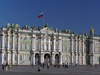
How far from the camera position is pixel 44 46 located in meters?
88.8

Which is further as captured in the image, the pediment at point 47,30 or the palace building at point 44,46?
the pediment at point 47,30

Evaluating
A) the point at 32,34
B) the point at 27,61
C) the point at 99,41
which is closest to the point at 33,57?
the point at 27,61

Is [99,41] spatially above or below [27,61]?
above

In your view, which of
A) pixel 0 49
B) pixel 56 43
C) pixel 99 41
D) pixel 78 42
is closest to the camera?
pixel 0 49

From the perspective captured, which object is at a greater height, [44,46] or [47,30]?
[47,30]

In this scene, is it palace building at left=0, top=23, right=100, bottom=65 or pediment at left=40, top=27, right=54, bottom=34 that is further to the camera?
pediment at left=40, top=27, right=54, bottom=34

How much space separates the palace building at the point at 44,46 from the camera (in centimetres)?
8144

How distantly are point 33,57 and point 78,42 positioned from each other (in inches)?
906

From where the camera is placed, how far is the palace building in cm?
8144

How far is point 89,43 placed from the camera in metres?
104

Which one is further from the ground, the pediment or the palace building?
the pediment

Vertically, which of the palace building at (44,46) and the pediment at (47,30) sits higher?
the pediment at (47,30)

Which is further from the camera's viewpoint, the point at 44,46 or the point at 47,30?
the point at 47,30

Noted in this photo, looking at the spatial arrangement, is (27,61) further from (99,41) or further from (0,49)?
(99,41)
